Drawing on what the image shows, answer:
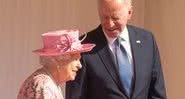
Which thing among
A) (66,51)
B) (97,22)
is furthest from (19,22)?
(66,51)

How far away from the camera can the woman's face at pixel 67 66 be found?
1.46m

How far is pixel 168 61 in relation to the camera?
3330mm

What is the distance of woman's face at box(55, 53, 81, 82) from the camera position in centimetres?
146

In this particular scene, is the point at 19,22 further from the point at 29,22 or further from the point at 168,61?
the point at 168,61

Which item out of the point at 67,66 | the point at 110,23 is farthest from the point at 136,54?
the point at 67,66

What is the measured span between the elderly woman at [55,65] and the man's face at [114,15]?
0.81 feet

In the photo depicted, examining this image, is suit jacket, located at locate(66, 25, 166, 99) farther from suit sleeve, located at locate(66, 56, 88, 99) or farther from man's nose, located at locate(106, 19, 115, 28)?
man's nose, located at locate(106, 19, 115, 28)

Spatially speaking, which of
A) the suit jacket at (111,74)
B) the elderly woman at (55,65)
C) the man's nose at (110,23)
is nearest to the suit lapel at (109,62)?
the suit jacket at (111,74)

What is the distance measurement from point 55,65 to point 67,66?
0.05 m

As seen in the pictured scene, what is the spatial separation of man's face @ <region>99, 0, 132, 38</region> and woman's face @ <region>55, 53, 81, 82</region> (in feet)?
0.97

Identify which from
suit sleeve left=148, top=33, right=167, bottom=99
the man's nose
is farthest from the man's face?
suit sleeve left=148, top=33, right=167, bottom=99

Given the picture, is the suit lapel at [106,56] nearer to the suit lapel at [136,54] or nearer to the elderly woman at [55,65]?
the suit lapel at [136,54]

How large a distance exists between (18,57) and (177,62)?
4.16ft

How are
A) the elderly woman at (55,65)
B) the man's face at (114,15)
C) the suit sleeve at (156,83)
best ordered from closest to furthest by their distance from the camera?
the elderly woman at (55,65), the man's face at (114,15), the suit sleeve at (156,83)
